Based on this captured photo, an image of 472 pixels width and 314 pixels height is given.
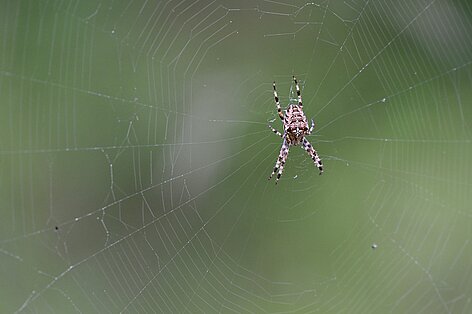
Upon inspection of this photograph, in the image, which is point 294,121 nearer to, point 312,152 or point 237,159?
point 312,152

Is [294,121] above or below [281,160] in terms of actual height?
above

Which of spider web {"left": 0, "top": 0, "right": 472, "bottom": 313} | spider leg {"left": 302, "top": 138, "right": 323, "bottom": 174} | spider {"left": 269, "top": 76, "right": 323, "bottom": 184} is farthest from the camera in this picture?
spider leg {"left": 302, "top": 138, "right": 323, "bottom": 174}

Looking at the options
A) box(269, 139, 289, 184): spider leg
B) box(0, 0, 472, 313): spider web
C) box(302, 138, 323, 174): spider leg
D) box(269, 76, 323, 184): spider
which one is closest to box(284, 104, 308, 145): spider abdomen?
box(269, 76, 323, 184): spider

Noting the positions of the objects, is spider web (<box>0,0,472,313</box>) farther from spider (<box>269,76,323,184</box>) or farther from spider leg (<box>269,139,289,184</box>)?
spider leg (<box>269,139,289,184</box>)

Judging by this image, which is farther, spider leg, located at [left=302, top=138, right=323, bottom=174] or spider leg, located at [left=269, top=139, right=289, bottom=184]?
spider leg, located at [left=302, top=138, right=323, bottom=174]

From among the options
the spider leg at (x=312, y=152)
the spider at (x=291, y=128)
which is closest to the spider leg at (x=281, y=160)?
the spider at (x=291, y=128)

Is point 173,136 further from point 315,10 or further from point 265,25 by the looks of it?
point 315,10

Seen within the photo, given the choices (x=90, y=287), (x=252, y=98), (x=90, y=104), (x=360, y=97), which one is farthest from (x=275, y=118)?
(x=90, y=287)

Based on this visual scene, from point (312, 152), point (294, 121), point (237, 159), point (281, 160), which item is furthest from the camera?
point (237, 159)

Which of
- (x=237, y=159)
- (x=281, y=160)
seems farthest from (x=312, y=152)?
(x=237, y=159)
